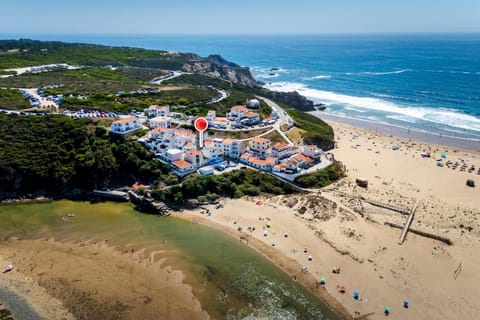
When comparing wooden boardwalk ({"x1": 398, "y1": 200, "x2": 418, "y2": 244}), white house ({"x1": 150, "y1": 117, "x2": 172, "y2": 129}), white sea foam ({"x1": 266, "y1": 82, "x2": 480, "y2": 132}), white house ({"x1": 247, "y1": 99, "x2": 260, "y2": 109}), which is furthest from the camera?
white sea foam ({"x1": 266, "y1": 82, "x2": 480, "y2": 132})

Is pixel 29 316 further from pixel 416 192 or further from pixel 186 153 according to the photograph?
pixel 416 192

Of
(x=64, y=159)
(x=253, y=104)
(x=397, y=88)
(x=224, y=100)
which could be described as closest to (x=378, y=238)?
(x=64, y=159)

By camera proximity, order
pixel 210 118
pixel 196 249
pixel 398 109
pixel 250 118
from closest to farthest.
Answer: pixel 196 249 < pixel 210 118 < pixel 250 118 < pixel 398 109

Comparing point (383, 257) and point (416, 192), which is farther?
point (416, 192)

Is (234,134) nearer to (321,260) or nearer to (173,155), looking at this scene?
(173,155)

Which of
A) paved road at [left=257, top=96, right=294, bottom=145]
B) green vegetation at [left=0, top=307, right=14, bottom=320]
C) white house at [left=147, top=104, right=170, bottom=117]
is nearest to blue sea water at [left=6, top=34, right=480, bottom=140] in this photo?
paved road at [left=257, top=96, right=294, bottom=145]

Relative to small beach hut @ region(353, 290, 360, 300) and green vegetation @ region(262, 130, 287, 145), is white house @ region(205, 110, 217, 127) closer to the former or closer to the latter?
green vegetation @ region(262, 130, 287, 145)

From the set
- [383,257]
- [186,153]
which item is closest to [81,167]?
[186,153]
